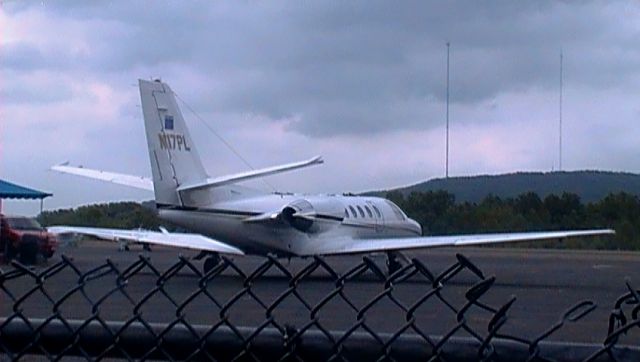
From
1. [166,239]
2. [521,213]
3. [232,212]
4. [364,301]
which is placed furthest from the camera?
[521,213]

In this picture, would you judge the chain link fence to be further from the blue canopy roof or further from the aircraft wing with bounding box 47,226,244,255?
the blue canopy roof

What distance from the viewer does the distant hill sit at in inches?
2357

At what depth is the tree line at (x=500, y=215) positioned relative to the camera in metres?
51.2

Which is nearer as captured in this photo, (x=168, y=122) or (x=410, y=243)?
(x=168, y=122)

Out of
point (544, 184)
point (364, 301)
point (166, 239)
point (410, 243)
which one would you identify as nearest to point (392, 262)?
point (410, 243)

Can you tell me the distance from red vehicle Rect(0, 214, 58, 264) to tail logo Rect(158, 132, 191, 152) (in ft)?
25.3

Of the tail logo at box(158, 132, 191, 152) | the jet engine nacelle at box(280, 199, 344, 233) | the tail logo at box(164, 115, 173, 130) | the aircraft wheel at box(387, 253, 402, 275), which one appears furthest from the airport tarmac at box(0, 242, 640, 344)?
the tail logo at box(164, 115, 173, 130)

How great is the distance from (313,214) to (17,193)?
1223cm

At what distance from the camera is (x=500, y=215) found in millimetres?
52250

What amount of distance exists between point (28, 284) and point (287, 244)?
26.4 ft

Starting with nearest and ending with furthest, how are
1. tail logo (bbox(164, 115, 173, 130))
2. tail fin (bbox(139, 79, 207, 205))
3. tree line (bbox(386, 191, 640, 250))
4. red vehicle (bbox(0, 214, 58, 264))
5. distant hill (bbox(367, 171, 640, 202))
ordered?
1. tail fin (bbox(139, 79, 207, 205))
2. tail logo (bbox(164, 115, 173, 130))
3. red vehicle (bbox(0, 214, 58, 264))
4. tree line (bbox(386, 191, 640, 250))
5. distant hill (bbox(367, 171, 640, 202))

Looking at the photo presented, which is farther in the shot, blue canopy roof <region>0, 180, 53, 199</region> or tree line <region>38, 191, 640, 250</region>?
tree line <region>38, 191, 640, 250</region>

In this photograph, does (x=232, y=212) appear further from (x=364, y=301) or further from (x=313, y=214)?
(x=364, y=301)

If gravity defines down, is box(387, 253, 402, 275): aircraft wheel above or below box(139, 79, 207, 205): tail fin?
below
